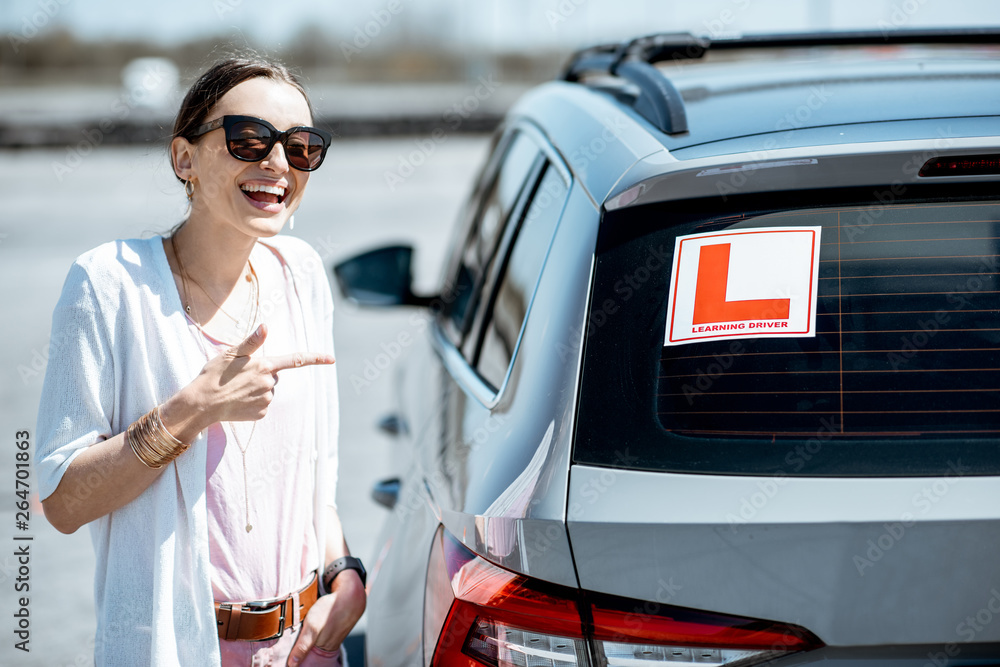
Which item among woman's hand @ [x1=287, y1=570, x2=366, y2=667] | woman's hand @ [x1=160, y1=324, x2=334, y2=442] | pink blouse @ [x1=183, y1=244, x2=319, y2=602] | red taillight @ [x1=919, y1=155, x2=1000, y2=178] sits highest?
red taillight @ [x1=919, y1=155, x2=1000, y2=178]

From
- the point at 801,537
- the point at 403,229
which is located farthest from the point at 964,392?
the point at 403,229

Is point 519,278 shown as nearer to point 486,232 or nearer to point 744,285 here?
point 744,285

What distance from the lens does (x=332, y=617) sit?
1.89 metres

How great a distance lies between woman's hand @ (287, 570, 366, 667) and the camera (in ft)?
6.08

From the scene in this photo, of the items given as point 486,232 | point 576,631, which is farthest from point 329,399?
point 486,232

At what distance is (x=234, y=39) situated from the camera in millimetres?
1982

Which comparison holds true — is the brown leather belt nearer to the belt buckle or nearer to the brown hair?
the belt buckle

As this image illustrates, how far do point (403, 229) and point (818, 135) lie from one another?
1184cm

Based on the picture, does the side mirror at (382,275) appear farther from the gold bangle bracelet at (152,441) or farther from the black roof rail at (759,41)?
the gold bangle bracelet at (152,441)

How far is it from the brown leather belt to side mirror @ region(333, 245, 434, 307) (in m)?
1.73

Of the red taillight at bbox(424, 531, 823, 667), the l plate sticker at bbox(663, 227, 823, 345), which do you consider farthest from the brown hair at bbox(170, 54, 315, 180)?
the red taillight at bbox(424, 531, 823, 667)

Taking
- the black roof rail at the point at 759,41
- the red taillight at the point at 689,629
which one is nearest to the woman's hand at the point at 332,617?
the red taillight at the point at 689,629

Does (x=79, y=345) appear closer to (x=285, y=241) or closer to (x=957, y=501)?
(x=285, y=241)

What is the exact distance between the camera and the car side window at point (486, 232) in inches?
108
